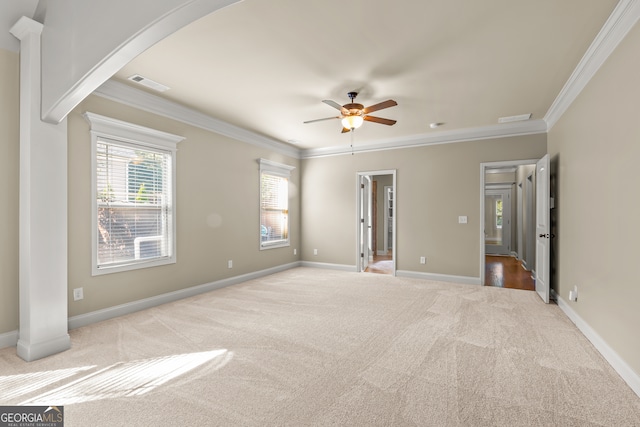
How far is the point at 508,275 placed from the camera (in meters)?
6.32

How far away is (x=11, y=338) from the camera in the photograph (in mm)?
2770

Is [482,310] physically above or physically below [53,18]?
below

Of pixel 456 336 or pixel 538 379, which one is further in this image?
pixel 456 336

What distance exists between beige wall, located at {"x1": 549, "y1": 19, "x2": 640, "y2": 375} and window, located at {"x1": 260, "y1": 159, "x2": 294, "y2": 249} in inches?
184

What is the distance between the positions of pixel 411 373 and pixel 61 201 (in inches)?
129

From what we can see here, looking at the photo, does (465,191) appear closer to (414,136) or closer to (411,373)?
(414,136)

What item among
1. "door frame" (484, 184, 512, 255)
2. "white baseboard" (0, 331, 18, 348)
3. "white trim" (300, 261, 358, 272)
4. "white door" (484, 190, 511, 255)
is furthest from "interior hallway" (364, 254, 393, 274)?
"white baseboard" (0, 331, 18, 348)

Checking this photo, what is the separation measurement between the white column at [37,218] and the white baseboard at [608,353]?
14.5ft

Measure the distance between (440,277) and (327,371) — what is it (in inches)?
157

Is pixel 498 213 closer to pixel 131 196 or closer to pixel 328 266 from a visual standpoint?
pixel 328 266

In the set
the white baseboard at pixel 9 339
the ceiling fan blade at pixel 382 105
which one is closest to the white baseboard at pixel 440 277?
the ceiling fan blade at pixel 382 105

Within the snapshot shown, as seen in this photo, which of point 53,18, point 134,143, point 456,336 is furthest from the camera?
point 134,143

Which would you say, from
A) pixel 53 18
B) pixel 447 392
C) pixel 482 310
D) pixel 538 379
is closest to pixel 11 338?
pixel 53 18

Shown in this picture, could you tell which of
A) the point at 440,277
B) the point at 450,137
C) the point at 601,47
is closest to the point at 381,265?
the point at 440,277
